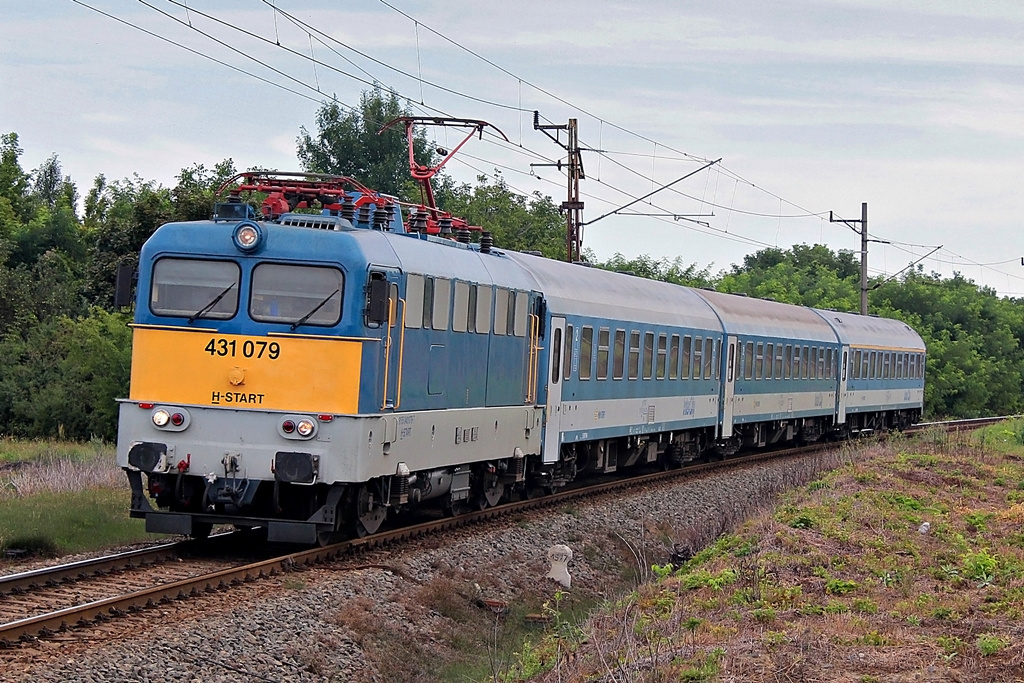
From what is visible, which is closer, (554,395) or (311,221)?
(311,221)

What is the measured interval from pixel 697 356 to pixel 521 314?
946 centimetres

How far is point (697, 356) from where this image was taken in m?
26.6

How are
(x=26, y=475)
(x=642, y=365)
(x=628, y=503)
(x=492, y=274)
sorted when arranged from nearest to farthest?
(x=492, y=274) → (x=26, y=475) → (x=628, y=503) → (x=642, y=365)

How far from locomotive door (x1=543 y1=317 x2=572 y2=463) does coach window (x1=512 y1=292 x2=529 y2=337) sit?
3.30ft

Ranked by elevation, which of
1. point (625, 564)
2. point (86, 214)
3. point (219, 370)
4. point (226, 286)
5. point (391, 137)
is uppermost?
point (391, 137)

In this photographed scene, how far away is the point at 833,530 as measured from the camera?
1508 cm

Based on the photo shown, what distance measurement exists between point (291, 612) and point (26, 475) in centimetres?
955

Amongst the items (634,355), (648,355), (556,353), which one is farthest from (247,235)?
(648,355)

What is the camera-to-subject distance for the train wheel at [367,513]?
13.9 m

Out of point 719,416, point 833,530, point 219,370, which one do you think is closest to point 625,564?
point 833,530

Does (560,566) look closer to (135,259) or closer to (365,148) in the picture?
(135,259)

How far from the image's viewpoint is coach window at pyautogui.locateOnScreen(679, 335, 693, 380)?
2575 centimetres

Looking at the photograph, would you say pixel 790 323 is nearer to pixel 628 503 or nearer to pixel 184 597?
pixel 628 503

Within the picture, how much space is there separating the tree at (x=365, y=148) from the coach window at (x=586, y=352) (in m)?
54.8
